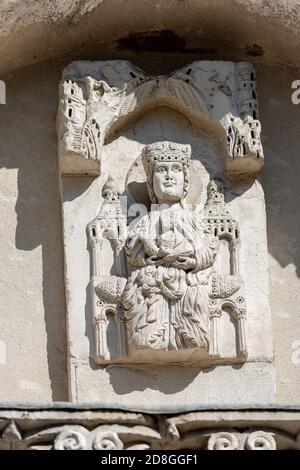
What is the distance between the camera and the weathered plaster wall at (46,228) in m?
11.3

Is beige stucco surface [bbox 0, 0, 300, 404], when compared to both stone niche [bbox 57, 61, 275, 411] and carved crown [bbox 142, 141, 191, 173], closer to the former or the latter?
stone niche [bbox 57, 61, 275, 411]

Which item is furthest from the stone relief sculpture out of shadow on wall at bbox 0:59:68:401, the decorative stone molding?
the decorative stone molding

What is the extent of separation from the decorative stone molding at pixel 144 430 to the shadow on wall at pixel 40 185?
0.76m

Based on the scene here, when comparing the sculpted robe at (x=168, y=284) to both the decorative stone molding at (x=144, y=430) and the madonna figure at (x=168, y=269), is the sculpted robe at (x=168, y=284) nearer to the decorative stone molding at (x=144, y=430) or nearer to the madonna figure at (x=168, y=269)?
the madonna figure at (x=168, y=269)

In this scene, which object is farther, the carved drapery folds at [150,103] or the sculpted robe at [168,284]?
the carved drapery folds at [150,103]

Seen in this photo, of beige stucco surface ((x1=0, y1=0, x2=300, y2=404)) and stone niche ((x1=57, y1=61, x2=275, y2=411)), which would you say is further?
beige stucco surface ((x1=0, y1=0, x2=300, y2=404))

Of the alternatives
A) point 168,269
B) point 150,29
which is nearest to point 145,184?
point 168,269

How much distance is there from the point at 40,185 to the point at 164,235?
2.31 feet

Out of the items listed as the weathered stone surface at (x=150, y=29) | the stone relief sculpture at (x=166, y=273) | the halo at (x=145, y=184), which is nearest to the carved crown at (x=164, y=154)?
the stone relief sculpture at (x=166, y=273)

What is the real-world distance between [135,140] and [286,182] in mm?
705

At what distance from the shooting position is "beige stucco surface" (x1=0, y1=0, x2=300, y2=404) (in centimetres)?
1133

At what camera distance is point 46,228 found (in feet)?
38.0

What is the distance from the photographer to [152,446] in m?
10.5
